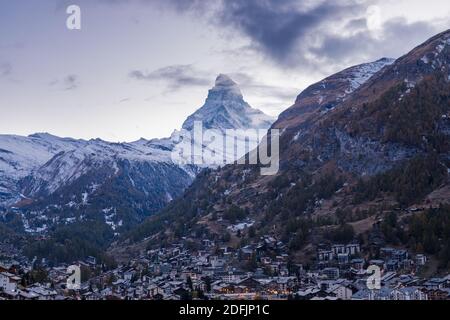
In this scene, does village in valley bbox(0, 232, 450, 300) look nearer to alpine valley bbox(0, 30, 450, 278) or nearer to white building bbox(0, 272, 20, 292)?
white building bbox(0, 272, 20, 292)

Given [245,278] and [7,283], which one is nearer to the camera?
[7,283]

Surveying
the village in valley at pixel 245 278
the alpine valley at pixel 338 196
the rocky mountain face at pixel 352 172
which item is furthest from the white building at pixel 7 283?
the rocky mountain face at pixel 352 172

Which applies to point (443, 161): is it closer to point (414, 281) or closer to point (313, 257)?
point (313, 257)

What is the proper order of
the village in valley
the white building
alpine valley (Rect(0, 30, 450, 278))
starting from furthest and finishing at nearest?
alpine valley (Rect(0, 30, 450, 278)) → the village in valley → the white building

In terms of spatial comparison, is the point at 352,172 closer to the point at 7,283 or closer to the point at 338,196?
the point at 338,196

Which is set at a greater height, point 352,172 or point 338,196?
point 352,172

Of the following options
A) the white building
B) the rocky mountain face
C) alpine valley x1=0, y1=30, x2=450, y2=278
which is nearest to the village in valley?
the white building

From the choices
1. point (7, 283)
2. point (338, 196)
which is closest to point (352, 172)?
point (338, 196)
